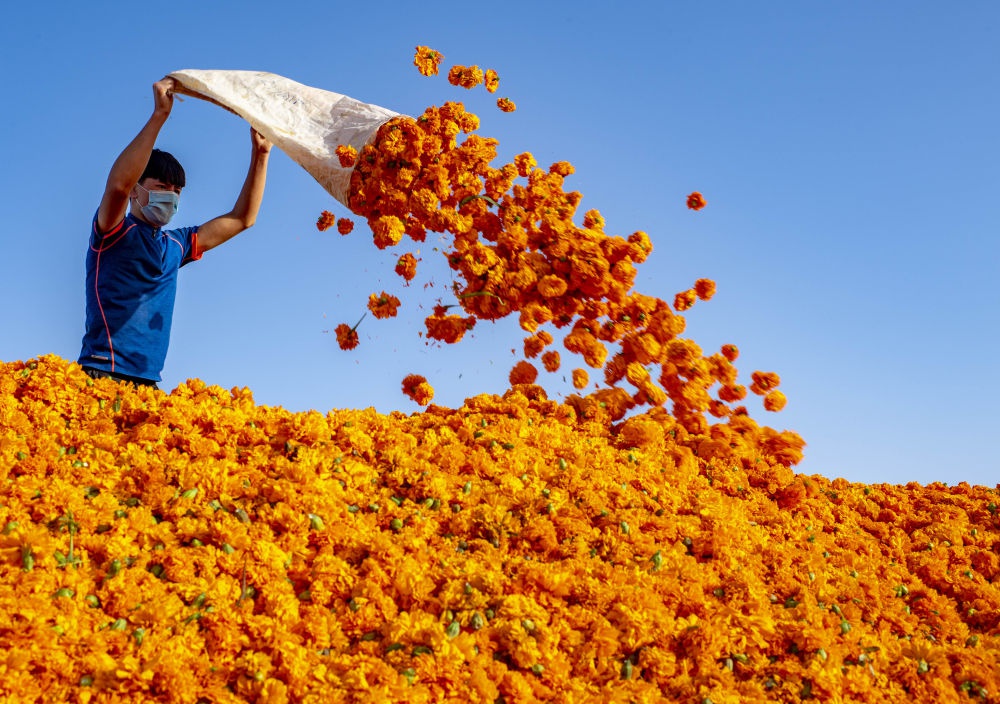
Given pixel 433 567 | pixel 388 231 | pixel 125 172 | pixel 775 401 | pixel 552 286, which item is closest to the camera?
pixel 433 567

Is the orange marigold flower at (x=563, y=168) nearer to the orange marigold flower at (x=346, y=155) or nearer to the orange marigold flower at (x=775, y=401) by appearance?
the orange marigold flower at (x=346, y=155)

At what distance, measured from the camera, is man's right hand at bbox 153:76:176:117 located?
5012 mm

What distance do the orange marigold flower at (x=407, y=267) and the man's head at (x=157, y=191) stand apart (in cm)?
150

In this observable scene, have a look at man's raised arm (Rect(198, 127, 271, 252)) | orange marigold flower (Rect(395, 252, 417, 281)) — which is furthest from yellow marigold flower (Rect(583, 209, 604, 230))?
man's raised arm (Rect(198, 127, 271, 252))

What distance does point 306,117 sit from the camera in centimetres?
628

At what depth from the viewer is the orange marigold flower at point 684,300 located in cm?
586

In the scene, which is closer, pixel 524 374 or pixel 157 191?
pixel 157 191

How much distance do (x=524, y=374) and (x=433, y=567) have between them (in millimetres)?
2424

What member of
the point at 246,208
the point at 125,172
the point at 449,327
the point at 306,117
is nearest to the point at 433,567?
the point at 449,327

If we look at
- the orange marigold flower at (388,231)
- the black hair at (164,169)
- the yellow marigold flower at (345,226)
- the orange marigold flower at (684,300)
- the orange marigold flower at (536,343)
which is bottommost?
the orange marigold flower at (536,343)

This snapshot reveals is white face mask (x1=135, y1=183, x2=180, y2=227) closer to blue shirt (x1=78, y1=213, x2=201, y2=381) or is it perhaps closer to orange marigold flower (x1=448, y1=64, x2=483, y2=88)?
blue shirt (x1=78, y1=213, x2=201, y2=381)

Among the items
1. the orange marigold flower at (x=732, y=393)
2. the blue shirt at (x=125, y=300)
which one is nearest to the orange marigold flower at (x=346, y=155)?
the blue shirt at (x=125, y=300)

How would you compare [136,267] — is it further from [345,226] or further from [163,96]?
[345,226]

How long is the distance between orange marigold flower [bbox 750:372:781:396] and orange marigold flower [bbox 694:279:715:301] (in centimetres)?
67
